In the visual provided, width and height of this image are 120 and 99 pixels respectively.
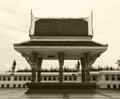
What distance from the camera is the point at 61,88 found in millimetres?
32812

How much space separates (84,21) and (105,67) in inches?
2761

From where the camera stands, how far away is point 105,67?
10650cm

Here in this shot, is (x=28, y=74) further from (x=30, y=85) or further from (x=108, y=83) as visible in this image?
(x=30, y=85)

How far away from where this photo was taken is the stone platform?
32.4 meters

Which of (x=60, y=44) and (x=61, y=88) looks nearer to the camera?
(x=61, y=88)

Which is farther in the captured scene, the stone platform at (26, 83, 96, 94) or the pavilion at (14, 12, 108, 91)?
the pavilion at (14, 12, 108, 91)

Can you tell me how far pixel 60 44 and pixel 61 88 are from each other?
6.39 m

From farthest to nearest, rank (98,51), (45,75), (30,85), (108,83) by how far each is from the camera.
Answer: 1. (45,75)
2. (108,83)
3. (98,51)
4. (30,85)

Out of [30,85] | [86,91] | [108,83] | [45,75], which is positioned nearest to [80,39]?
[86,91]

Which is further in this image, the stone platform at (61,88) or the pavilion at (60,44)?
the pavilion at (60,44)

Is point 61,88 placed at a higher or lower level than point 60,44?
lower

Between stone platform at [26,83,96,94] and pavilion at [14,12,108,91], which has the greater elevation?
pavilion at [14,12,108,91]

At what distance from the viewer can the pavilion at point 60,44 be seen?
33.4 metres

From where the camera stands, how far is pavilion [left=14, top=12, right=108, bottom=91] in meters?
33.4
